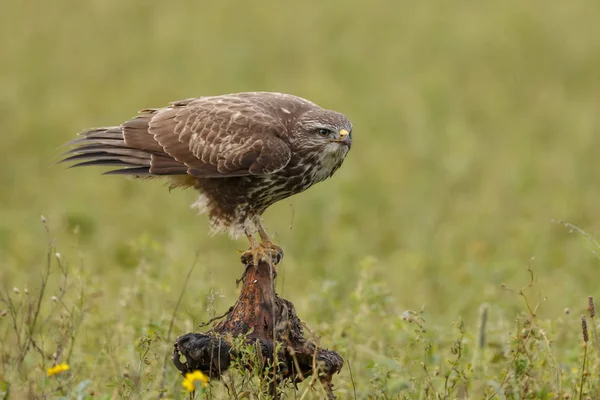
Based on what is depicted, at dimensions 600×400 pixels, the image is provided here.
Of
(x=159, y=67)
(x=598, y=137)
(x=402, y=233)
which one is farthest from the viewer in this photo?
(x=159, y=67)

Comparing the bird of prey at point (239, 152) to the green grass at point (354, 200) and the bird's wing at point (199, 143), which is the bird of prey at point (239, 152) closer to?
the bird's wing at point (199, 143)

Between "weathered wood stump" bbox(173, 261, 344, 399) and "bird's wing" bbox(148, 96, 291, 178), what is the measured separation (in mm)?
1006

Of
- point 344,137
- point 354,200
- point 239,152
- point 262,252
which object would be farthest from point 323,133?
point 354,200

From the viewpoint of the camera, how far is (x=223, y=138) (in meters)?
5.67

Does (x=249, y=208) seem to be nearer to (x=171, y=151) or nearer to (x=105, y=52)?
(x=171, y=151)

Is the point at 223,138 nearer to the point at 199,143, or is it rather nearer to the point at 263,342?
the point at 199,143

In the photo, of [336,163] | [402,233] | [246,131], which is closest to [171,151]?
[246,131]

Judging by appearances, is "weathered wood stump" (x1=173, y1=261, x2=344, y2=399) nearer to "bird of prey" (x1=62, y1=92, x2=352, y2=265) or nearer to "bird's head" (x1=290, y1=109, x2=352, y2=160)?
"bird of prey" (x1=62, y1=92, x2=352, y2=265)

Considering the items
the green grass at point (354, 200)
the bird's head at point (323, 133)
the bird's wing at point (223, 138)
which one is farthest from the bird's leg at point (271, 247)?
the bird's head at point (323, 133)

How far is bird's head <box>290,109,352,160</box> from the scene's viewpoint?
18.3 feet

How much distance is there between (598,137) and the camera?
38.3 ft

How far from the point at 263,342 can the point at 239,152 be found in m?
1.44

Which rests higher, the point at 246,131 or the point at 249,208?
the point at 246,131

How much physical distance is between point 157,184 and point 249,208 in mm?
Answer: 5376
